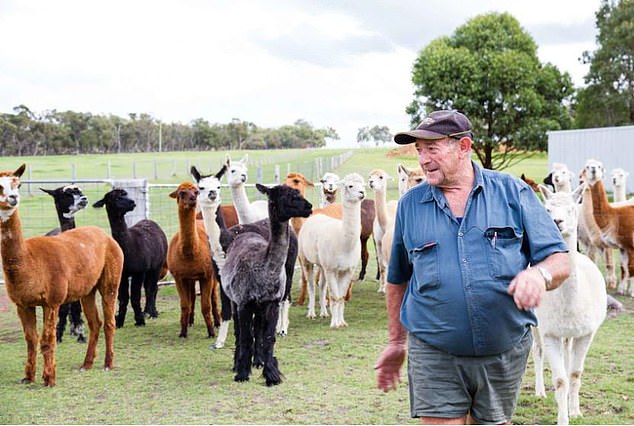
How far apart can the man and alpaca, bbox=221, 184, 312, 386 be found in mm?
3434

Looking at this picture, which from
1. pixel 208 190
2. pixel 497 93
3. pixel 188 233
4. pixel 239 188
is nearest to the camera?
pixel 208 190

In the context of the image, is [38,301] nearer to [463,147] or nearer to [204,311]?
[204,311]

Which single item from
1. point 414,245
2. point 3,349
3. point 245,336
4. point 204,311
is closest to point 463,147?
point 414,245

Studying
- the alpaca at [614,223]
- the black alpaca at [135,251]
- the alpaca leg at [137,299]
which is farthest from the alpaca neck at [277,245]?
the alpaca at [614,223]

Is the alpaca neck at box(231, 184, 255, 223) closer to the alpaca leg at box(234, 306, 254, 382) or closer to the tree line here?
the alpaca leg at box(234, 306, 254, 382)

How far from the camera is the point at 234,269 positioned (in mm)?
6652

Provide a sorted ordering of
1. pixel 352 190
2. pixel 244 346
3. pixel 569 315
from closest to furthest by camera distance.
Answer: pixel 569 315 → pixel 244 346 → pixel 352 190

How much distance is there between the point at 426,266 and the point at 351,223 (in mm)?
5843

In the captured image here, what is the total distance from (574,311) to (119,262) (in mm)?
4290

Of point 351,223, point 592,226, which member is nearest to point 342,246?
point 351,223

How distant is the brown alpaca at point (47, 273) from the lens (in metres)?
6.21

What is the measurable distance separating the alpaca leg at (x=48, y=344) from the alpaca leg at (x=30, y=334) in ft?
0.41

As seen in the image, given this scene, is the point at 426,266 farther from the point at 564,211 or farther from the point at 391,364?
the point at 564,211

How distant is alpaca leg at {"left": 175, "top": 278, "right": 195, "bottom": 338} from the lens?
27.2ft
